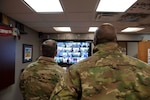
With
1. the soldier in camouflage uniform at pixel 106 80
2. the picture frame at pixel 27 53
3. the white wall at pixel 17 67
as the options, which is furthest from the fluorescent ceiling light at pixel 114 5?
the picture frame at pixel 27 53

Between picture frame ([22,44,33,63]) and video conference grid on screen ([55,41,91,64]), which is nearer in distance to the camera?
picture frame ([22,44,33,63])

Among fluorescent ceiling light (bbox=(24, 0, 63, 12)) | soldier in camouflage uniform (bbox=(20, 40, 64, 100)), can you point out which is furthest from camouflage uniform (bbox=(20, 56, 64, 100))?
fluorescent ceiling light (bbox=(24, 0, 63, 12))

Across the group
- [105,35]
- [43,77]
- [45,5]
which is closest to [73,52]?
[45,5]

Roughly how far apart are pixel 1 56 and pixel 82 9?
1.69 meters

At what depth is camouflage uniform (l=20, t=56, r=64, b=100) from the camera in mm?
2014

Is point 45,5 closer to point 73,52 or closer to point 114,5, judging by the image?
point 114,5

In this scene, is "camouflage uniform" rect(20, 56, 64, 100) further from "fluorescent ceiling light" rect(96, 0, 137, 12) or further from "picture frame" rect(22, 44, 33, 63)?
"picture frame" rect(22, 44, 33, 63)

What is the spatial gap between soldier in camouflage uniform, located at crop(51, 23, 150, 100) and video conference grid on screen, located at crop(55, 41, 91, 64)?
16.9ft

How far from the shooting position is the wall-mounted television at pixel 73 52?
641cm

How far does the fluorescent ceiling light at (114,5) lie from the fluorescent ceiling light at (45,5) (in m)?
0.68

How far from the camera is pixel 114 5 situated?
2.93 meters

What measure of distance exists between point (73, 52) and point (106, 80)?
5258mm

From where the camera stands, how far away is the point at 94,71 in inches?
47.6

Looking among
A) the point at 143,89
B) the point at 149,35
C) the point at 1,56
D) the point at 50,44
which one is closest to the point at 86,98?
the point at 143,89
